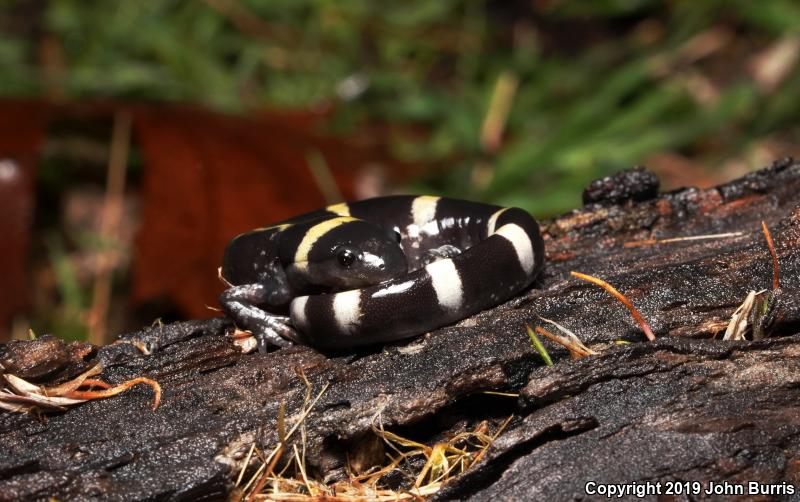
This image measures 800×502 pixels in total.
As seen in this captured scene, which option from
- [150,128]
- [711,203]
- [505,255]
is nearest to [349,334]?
[505,255]

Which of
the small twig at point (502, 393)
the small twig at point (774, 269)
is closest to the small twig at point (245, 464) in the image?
the small twig at point (502, 393)

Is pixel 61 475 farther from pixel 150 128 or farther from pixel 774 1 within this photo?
pixel 774 1

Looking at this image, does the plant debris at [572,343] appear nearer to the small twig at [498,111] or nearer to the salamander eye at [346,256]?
the salamander eye at [346,256]

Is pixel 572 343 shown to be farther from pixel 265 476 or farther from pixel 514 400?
pixel 265 476

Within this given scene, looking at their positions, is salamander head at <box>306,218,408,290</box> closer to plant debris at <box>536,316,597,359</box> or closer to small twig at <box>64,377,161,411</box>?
plant debris at <box>536,316,597,359</box>

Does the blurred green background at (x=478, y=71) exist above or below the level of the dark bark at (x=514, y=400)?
above

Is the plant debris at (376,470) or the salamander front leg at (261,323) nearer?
the plant debris at (376,470)

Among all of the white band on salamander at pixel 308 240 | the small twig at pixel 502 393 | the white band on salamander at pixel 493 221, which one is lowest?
the small twig at pixel 502 393

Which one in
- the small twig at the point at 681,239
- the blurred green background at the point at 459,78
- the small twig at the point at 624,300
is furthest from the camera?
the blurred green background at the point at 459,78
